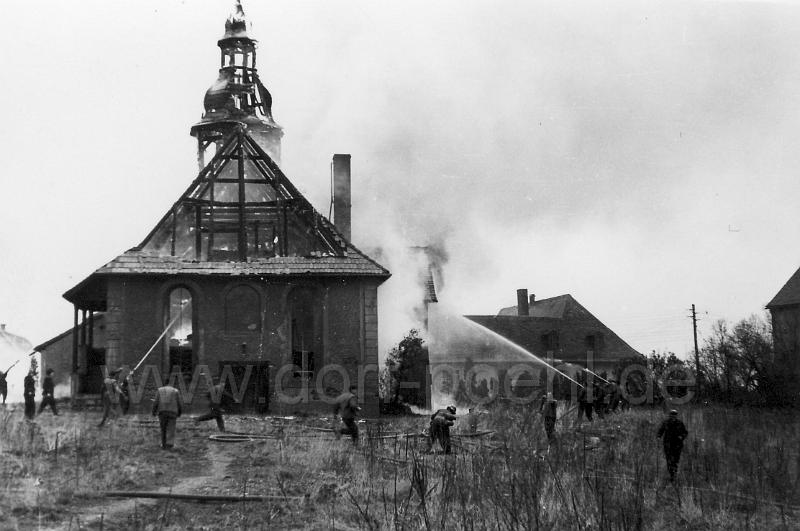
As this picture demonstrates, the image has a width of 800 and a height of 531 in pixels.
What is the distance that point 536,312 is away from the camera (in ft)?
244

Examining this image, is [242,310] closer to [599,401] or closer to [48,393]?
[48,393]

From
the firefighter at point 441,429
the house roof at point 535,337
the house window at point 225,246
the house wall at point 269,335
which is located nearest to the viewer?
the firefighter at point 441,429

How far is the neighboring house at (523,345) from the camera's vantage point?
6128cm

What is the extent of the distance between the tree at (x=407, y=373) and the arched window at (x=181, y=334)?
Result: 890cm

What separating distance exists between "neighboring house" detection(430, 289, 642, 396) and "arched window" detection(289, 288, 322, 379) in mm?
27666

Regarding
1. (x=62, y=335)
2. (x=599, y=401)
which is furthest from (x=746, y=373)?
(x=62, y=335)

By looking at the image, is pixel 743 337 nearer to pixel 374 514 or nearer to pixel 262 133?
pixel 262 133

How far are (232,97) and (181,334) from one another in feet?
45.3

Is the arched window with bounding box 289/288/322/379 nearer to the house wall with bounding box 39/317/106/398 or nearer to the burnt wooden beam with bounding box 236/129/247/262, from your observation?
the burnt wooden beam with bounding box 236/129/247/262

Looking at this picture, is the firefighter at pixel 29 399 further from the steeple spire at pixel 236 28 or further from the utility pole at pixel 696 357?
the utility pole at pixel 696 357

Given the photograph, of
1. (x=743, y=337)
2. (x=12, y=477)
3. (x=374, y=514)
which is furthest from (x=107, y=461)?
(x=743, y=337)

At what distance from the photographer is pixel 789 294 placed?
5662 centimetres

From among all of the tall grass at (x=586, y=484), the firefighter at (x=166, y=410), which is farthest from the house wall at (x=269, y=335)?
the firefighter at (x=166, y=410)

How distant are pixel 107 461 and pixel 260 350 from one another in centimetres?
1344
